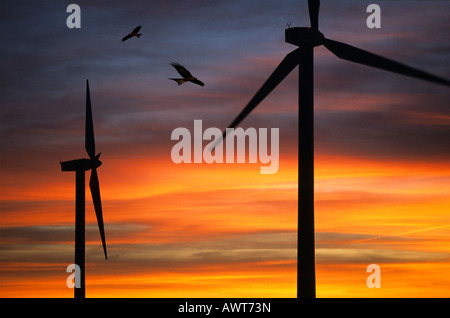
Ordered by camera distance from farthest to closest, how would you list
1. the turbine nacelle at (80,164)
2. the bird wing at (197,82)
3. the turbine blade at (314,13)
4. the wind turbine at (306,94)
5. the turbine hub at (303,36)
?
the turbine nacelle at (80,164), the turbine blade at (314,13), the turbine hub at (303,36), the bird wing at (197,82), the wind turbine at (306,94)

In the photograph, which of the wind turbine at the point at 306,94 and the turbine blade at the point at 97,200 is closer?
the wind turbine at the point at 306,94

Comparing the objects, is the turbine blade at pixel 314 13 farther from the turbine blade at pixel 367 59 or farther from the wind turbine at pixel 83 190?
the wind turbine at pixel 83 190

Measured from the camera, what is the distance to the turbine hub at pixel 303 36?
5694 centimetres

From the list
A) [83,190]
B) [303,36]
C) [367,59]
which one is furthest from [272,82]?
[83,190]

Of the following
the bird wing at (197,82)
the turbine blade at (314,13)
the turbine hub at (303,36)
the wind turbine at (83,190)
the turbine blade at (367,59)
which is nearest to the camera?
the bird wing at (197,82)

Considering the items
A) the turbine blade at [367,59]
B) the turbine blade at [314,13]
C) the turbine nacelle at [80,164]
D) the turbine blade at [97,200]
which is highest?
the turbine blade at [314,13]

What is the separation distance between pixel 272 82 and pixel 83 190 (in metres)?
24.9

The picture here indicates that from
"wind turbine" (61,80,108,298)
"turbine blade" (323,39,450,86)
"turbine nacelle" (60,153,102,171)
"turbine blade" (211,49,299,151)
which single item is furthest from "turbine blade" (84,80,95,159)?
"turbine blade" (323,39,450,86)

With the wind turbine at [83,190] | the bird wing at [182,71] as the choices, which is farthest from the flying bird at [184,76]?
the wind turbine at [83,190]

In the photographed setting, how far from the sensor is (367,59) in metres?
58.2

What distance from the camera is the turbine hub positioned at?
56.9m
